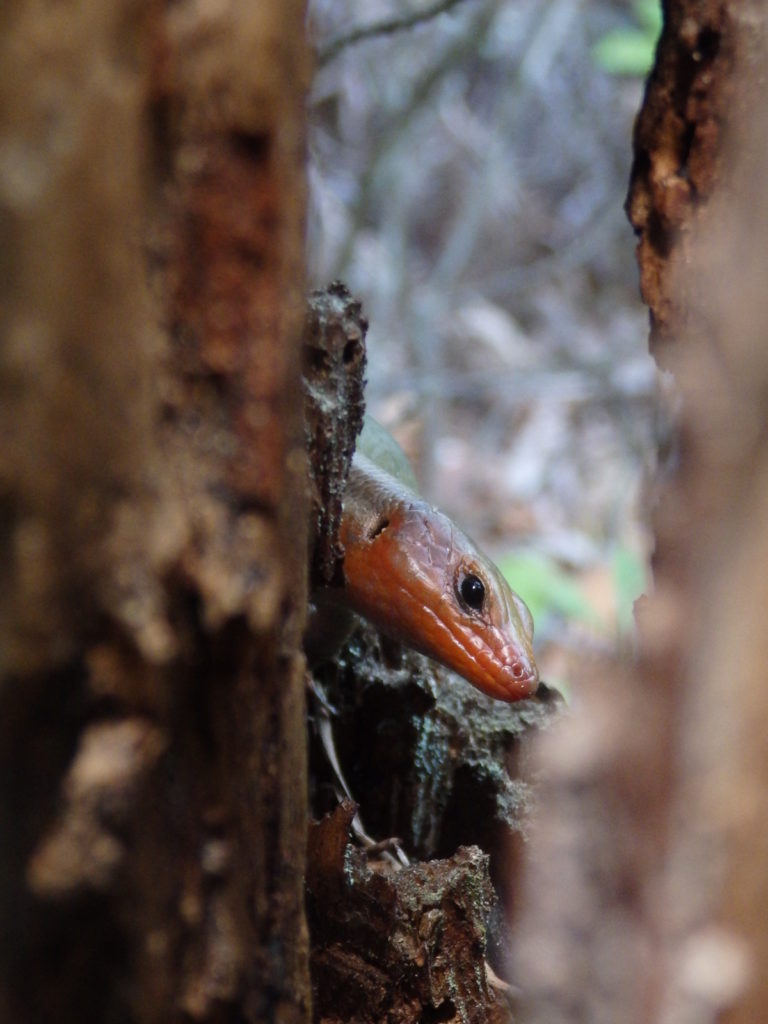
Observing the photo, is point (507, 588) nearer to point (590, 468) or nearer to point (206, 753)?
point (206, 753)

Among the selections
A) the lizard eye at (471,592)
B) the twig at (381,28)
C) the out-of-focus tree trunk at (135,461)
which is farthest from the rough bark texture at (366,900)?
the twig at (381,28)

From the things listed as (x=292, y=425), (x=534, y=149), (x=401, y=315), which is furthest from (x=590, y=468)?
(x=292, y=425)

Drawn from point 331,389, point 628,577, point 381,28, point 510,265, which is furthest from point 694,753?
point 510,265

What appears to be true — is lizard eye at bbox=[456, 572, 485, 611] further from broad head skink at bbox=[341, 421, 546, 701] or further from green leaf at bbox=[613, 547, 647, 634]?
green leaf at bbox=[613, 547, 647, 634]

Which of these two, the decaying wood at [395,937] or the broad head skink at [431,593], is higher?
the broad head skink at [431,593]

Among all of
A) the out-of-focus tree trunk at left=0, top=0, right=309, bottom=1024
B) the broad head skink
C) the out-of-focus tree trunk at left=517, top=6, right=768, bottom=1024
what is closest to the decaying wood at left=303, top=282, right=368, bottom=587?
the broad head skink

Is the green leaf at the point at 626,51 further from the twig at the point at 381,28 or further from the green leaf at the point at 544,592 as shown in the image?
the twig at the point at 381,28
